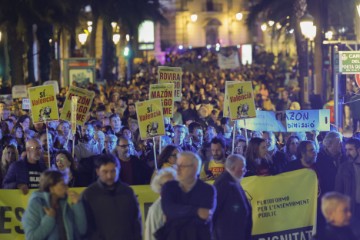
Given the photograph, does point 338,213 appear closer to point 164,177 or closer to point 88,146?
point 164,177


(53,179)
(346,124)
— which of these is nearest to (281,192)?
(53,179)

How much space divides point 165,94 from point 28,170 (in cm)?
431

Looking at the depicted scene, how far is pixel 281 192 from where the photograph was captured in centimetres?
1087

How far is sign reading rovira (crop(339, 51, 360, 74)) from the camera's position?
17.2 m

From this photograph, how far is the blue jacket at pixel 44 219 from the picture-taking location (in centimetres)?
794

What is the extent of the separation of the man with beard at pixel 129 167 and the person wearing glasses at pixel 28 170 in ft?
2.96

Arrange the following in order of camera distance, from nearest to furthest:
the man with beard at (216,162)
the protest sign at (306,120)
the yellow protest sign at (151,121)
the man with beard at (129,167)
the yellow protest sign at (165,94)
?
the man with beard at (216,162) < the man with beard at (129,167) < the yellow protest sign at (151,121) < the yellow protest sign at (165,94) < the protest sign at (306,120)

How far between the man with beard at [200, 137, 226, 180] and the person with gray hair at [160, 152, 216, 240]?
9.12 feet

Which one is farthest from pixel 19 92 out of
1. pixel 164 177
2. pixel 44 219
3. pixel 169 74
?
pixel 44 219

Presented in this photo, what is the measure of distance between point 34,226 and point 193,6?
110 metres

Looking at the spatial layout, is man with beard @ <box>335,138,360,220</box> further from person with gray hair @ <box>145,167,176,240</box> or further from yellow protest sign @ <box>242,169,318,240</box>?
person with gray hair @ <box>145,167,176,240</box>

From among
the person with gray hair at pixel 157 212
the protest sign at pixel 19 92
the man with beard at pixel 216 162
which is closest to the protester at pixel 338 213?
the person with gray hair at pixel 157 212

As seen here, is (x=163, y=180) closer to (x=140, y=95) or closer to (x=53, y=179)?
(x=53, y=179)

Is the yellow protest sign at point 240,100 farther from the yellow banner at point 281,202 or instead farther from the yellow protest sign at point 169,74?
the yellow protest sign at point 169,74
